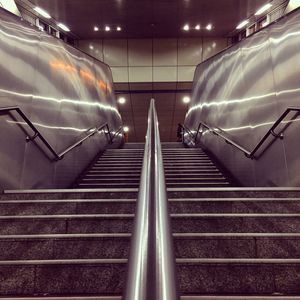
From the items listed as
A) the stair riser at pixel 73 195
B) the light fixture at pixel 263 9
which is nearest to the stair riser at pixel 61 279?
the stair riser at pixel 73 195

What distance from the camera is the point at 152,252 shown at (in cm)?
88

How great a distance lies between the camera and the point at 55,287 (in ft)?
6.31

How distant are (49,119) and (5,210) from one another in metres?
1.95

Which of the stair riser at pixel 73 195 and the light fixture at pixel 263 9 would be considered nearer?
the stair riser at pixel 73 195

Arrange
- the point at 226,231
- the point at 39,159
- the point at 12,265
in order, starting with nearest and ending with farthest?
the point at 12,265 < the point at 226,231 < the point at 39,159

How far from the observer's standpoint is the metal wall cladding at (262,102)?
3617 millimetres

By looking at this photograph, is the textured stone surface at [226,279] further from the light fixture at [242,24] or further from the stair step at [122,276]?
the light fixture at [242,24]

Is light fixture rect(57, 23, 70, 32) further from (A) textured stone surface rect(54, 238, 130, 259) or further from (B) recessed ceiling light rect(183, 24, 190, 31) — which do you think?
(A) textured stone surface rect(54, 238, 130, 259)

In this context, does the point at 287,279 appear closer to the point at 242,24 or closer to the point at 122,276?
the point at 122,276

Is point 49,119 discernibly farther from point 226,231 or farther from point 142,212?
point 142,212

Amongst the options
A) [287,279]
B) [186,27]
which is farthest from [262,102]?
[186,27]

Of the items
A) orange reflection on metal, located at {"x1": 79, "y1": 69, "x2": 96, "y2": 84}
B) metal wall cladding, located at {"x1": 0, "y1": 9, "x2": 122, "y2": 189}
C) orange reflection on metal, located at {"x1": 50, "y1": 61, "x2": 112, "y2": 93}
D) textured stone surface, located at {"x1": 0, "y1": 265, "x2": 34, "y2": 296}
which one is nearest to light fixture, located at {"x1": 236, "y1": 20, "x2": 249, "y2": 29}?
orange reflection on metal, located at {"x1": 50, "y1": 61, "x2": 112, "y2": 93}

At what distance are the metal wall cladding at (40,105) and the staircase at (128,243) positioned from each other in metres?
0.64

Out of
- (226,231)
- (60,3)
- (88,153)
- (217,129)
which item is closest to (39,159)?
(88,153)
